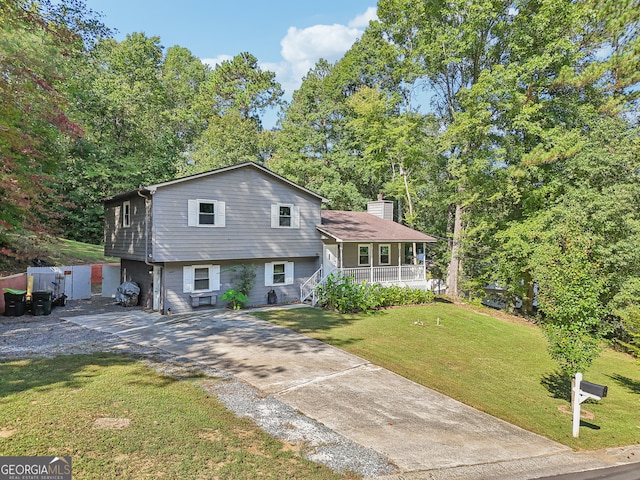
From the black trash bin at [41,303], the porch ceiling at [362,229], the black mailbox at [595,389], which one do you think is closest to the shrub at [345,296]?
the porch ceiling at [362,229]

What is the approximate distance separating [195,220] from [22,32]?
10444mm

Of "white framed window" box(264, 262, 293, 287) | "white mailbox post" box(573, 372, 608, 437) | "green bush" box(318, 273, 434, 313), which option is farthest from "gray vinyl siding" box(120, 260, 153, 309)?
"white mailbox post" box(573, 372, 608, 437)

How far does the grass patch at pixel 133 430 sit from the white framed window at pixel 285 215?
1147 cm

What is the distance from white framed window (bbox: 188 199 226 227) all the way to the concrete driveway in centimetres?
490

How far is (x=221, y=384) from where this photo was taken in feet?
27.5

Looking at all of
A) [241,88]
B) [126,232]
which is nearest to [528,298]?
[126,232]

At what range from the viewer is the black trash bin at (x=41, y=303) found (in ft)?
48.3

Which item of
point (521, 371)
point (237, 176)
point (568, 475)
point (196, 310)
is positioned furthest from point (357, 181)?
point (568, 475)

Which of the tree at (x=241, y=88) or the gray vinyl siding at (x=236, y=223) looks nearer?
the gray vinyl siding at (x=236, y=223)

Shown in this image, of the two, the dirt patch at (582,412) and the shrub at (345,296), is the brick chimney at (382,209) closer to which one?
the shrub at (345,296)

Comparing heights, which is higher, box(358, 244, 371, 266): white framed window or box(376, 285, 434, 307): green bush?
box(358, 244, 371, 266): white framed window

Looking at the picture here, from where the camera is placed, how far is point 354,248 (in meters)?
23.0

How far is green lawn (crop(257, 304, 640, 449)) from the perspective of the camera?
9.09 m

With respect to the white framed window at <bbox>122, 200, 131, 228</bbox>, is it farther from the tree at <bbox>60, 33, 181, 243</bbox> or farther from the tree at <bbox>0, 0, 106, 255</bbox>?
the tree at <bbox>60, 33, 181, 243</bbox>
